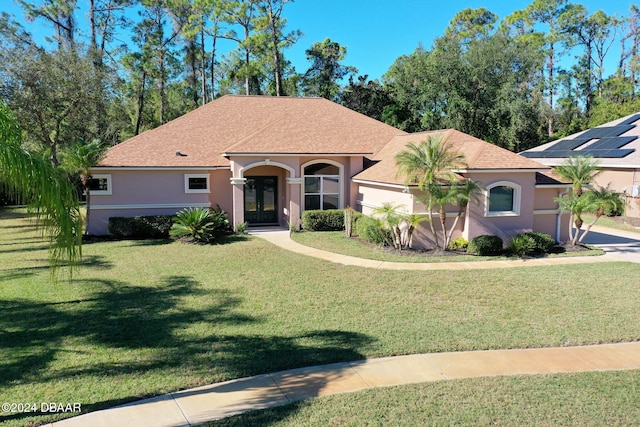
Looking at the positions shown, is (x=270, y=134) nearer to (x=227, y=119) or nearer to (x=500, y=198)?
(x=227, y=119)

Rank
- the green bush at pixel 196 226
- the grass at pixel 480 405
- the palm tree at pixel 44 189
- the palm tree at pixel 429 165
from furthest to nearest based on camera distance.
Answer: the green bush at pixel 196 226 < the palm tree at pixel 429 165 < the palm tree at pixel 44 189 < the grass at pixel 480 405

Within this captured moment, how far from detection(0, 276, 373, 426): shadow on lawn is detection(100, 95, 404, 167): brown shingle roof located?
10353 mm

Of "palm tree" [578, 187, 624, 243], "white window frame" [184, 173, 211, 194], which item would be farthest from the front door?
"palm tree" [578, 187, 624, 243]

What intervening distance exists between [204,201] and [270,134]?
14.3 feet

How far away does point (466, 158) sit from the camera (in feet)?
57.2

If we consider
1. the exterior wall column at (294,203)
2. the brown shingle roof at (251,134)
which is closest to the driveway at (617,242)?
the brown shingle roof at (251,134)

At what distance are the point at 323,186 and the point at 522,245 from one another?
9571 mm

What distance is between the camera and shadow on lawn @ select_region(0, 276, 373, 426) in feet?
23.6

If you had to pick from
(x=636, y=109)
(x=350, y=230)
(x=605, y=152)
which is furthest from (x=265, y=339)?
(x=636, y=109)

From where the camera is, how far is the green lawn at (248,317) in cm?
719

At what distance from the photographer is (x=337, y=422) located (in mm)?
5766

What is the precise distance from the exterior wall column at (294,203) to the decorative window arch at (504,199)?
8.24 metres

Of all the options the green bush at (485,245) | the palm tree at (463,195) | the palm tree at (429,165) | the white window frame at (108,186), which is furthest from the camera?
the white window frame at (108,186)

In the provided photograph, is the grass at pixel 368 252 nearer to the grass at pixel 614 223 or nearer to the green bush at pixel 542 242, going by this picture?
the green bush at pixel 542 242
